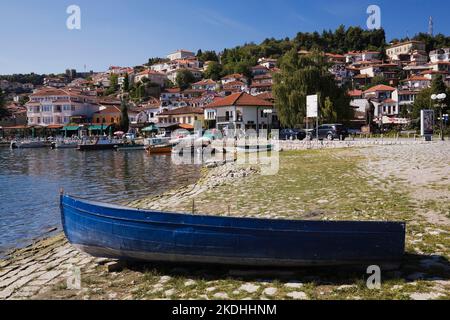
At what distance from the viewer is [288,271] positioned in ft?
21.8

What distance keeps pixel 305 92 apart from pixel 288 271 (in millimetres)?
47153

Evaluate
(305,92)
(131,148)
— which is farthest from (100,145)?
(305,92)

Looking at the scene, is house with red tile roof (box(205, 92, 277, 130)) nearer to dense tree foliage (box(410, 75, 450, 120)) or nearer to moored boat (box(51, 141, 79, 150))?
dense tree foliage (box(410, 75, 450, 120))

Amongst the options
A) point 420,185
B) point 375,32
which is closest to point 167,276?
point 420,185

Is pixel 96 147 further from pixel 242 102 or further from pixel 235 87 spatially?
pixel 235 87

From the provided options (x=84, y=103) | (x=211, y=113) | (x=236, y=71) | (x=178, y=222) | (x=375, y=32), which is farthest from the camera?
(x=375, y=32)

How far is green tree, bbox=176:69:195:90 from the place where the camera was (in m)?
146

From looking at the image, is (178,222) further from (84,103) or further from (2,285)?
(84,103)

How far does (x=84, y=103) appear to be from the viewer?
10481cm

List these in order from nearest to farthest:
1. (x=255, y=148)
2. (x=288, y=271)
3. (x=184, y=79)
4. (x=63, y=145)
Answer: (x=288, y=271) → (x=255, y=148) → (x=63, y=145) → (x=184, y=79)

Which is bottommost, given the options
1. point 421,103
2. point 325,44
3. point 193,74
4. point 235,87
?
point 421,103

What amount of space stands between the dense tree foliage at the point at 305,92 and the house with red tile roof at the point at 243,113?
43.0 feet

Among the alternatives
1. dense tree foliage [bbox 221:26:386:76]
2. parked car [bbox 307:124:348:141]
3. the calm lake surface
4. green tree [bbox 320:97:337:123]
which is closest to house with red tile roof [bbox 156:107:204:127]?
green tree [bbox 320:97:337:123]

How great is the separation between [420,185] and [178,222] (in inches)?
403
